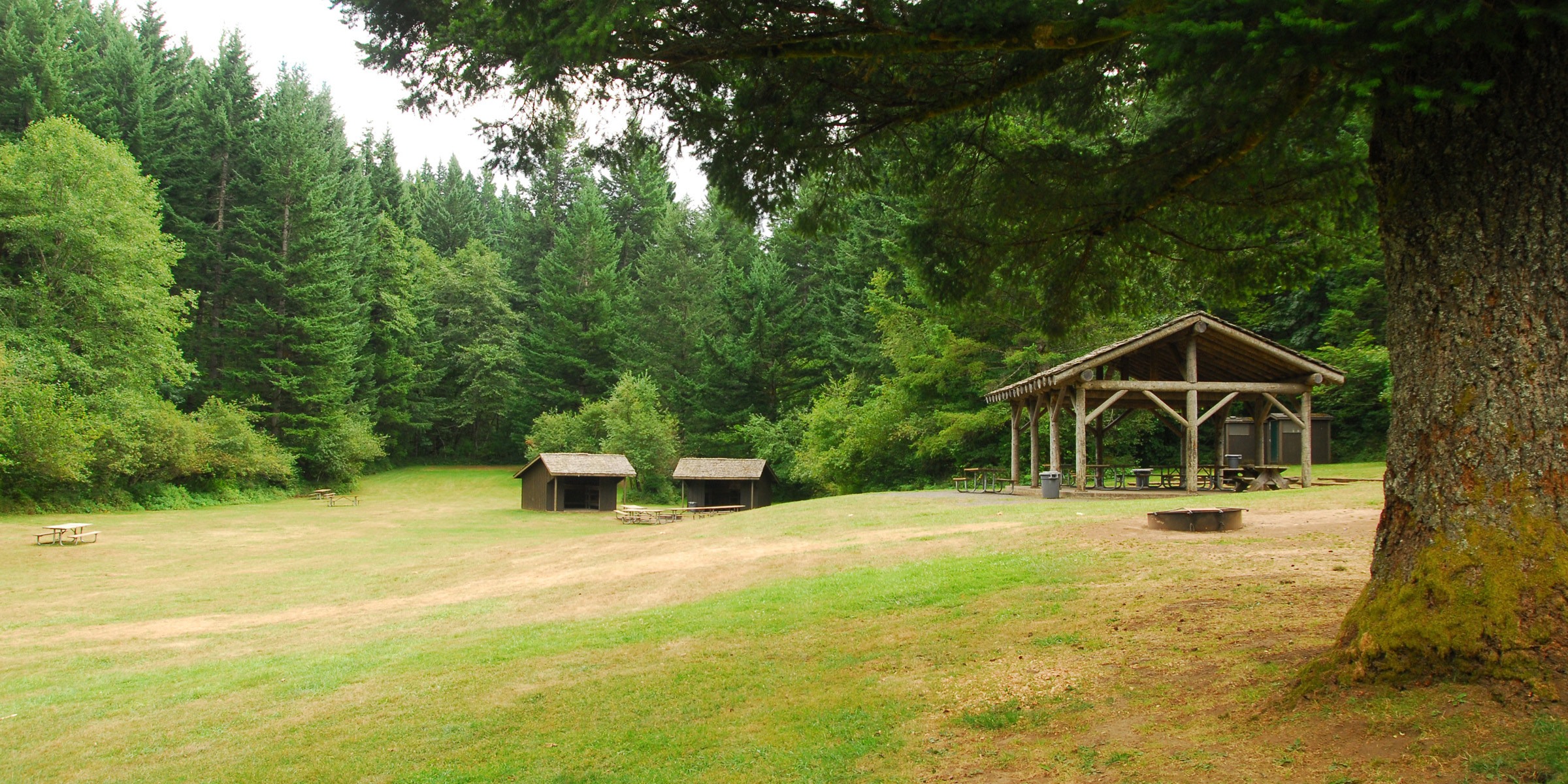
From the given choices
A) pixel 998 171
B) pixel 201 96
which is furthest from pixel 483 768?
pixel 201 96

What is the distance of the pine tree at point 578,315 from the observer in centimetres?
5909

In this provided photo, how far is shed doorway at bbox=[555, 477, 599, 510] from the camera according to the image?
4238 centimetres

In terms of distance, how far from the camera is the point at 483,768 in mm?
5914

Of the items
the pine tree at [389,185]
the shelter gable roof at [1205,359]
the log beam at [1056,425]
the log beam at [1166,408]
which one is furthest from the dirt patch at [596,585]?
the pine tree at [389,185]

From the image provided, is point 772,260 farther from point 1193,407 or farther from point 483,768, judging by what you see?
point 483,768

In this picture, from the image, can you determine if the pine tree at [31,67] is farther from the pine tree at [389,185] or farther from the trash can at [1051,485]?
the trash can at [1051,485]

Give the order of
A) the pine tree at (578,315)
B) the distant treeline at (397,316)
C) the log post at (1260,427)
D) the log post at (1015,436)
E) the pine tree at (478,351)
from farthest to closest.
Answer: the pine tree at (478,351) < the pine tree at (578,315) < the distant treeline at (397,316) < the log post at (1015,436) < the log post at (1260,427)

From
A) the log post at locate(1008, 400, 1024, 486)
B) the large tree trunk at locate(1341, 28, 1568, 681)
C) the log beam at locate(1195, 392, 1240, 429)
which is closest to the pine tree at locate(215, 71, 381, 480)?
the log post at locate(1008, 400, 1024, 486)

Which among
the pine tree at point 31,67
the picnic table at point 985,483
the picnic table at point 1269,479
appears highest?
the pine tree at point 31,67

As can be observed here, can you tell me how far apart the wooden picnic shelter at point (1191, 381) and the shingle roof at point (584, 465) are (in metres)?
23.2

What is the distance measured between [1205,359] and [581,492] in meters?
29.9

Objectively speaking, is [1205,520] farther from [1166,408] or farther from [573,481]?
[573,481]

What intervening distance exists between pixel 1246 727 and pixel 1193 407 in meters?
16.9

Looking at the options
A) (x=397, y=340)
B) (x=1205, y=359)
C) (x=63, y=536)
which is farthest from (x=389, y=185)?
(x=1205, y=359)
